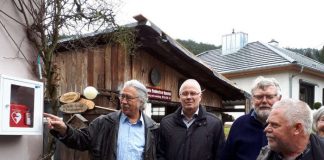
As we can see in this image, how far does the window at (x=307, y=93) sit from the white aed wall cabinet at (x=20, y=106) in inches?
629

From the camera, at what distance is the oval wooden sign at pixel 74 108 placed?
496 cm

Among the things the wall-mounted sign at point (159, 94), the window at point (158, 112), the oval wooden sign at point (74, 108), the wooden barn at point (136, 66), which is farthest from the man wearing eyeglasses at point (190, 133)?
the window at point (158, 112)

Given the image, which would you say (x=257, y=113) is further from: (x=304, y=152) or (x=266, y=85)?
(x=304, y=152)

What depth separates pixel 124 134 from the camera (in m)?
3.29

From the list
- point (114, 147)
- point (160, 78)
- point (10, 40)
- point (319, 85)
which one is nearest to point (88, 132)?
point (114, 147)

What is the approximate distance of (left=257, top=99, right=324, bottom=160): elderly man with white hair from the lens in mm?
2266

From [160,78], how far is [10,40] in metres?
4.54

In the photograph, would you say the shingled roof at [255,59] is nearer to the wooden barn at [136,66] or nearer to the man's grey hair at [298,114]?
the wooden barn at [136,66]

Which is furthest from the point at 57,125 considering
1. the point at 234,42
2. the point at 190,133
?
the point at 234,42

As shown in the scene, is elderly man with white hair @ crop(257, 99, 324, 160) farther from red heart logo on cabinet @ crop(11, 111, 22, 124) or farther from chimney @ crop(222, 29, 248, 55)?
chimney @ crop(222, 29, 248, 55)

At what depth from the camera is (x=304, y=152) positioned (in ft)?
7.43

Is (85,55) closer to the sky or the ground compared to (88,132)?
closer to the sky

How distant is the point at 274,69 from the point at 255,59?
1.64 metres

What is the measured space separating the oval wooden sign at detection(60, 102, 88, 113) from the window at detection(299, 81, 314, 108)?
14.3 m
